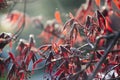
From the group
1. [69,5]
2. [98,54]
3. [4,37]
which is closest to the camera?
[98,54]

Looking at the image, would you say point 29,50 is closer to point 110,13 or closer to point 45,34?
point 110,13

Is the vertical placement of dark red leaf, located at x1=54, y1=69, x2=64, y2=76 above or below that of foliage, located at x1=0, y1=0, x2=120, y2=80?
below

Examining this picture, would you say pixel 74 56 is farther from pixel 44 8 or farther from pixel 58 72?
pixel 44 8

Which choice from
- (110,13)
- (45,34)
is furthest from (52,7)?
(110,13)

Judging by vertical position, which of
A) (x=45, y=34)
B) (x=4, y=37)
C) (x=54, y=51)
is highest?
(x=45, y=34)

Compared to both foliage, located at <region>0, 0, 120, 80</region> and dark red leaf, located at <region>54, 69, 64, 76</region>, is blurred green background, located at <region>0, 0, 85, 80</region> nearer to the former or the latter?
foliage, located at <region>0, 0, 120, 80</region>

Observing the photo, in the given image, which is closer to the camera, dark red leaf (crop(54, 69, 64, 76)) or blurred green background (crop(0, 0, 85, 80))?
dark red leaf (crop(54, 69, 64, 76))

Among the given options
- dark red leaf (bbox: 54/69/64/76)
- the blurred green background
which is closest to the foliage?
dark red leaf (bbox: 54/69/64/76)

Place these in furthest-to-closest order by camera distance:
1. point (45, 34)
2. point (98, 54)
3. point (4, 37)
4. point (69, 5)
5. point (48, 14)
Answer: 1. point (48, 14)
2. point (69, 5)
3. point (45, 34)
4. point (4, 37)
5. point (98, 54)

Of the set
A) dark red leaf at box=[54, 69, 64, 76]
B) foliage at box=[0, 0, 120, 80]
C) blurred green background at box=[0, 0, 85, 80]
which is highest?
blurred green background at box=[0, 0, 85, 80]

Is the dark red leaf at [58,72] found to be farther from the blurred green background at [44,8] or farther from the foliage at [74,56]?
the blurred green background at [44,8]

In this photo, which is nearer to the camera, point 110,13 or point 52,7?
point 110,13
